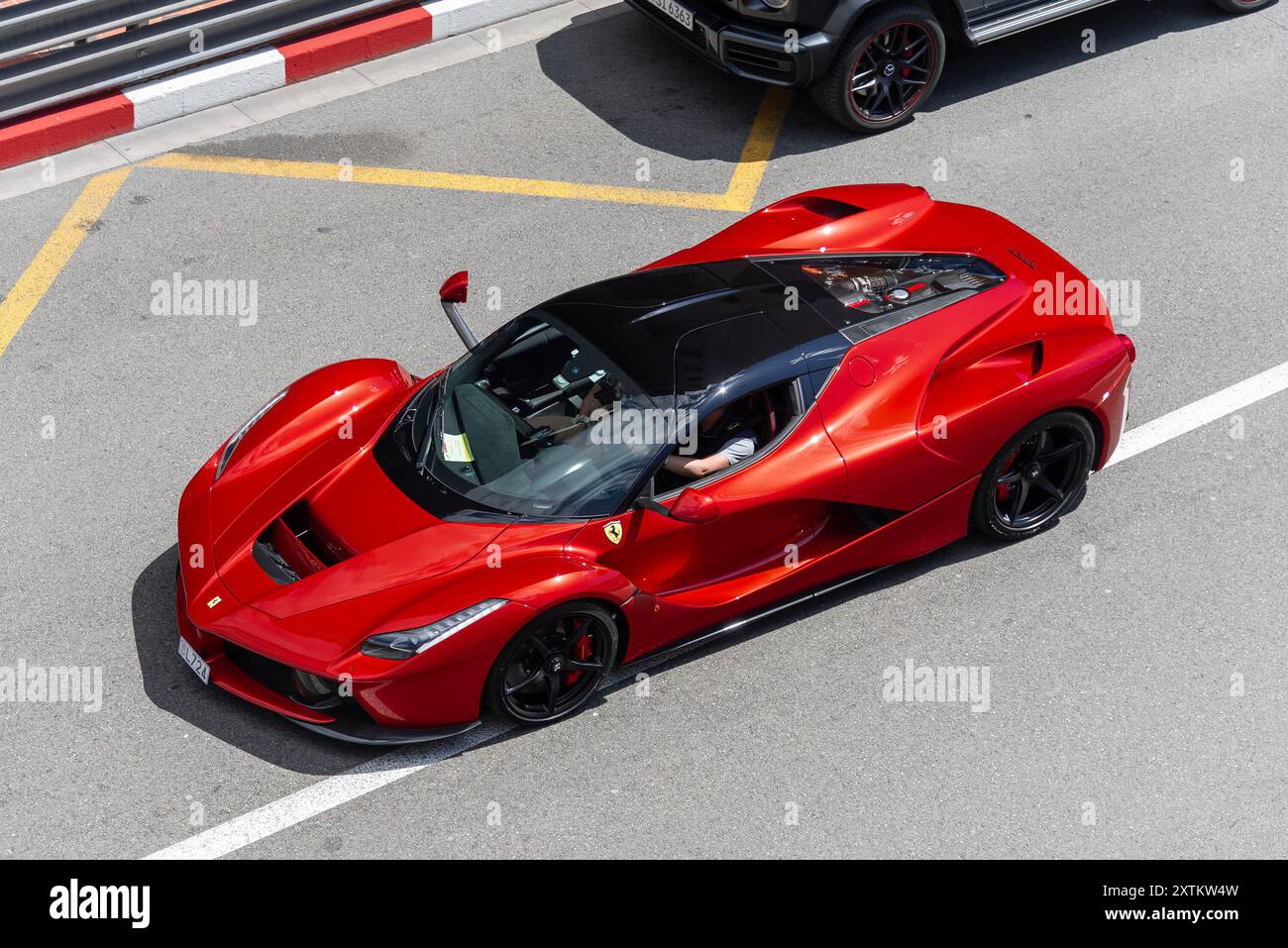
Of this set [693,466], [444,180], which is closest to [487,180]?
[444,180]

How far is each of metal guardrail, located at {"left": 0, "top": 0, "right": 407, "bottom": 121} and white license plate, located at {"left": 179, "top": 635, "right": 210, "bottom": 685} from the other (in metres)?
4.66

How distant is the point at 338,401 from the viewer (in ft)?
21.8

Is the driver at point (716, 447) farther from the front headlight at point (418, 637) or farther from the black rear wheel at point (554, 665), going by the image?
the front headlight at point (418, 637)

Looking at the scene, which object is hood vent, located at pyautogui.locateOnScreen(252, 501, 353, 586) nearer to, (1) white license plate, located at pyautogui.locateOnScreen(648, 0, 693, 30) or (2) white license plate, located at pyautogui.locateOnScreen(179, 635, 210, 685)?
(2) white license plate, located at pyautogui.locateOnScreen(179, 635, 210, 685)

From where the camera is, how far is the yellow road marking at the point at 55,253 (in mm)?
8070

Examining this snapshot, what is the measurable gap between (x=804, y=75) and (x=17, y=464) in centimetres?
487

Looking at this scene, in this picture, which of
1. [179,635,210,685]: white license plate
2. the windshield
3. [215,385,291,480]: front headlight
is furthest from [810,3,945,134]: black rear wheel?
[179,635,210,685]: white license plate

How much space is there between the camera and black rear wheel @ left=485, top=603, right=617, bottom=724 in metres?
5.70

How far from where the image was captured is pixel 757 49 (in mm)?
9070

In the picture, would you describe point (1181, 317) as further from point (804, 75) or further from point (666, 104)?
point (666, 104)

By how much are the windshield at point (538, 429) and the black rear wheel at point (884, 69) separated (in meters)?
3.62
